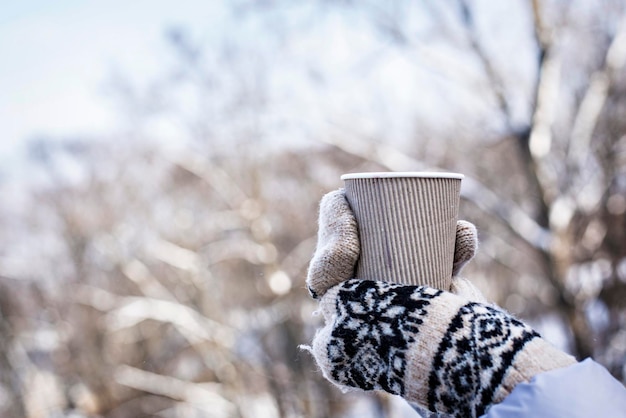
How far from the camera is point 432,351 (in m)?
1.23

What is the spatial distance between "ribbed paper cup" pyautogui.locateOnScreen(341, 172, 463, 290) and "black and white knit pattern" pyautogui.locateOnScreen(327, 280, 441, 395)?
8 cm

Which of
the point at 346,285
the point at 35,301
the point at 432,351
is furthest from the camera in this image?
the point at 35,301

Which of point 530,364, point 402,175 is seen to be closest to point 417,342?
point 530,364

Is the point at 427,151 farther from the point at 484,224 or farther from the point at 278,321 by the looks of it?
the point at 278,321

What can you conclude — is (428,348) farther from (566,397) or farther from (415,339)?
(566,397)

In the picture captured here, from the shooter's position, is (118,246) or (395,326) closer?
(395,326)

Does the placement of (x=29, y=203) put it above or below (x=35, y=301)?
above

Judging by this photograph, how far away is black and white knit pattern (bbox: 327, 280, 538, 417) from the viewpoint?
1.19m

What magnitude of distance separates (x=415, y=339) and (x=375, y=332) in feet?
0.31

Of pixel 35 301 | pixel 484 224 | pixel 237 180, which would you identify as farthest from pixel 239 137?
pixel 35 301

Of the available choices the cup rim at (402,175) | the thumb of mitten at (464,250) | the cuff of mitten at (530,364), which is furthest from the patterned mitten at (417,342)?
the thumb of mitten at (464,250)

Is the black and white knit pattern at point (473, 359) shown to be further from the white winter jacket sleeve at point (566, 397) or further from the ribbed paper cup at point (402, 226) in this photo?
the ribbed paper cup at point (402, 226)

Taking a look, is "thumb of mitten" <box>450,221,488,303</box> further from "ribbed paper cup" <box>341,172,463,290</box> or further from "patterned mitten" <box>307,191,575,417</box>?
"patterned mitten" <box>307,191,575,417</box>

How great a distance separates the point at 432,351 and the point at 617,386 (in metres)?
0.33
